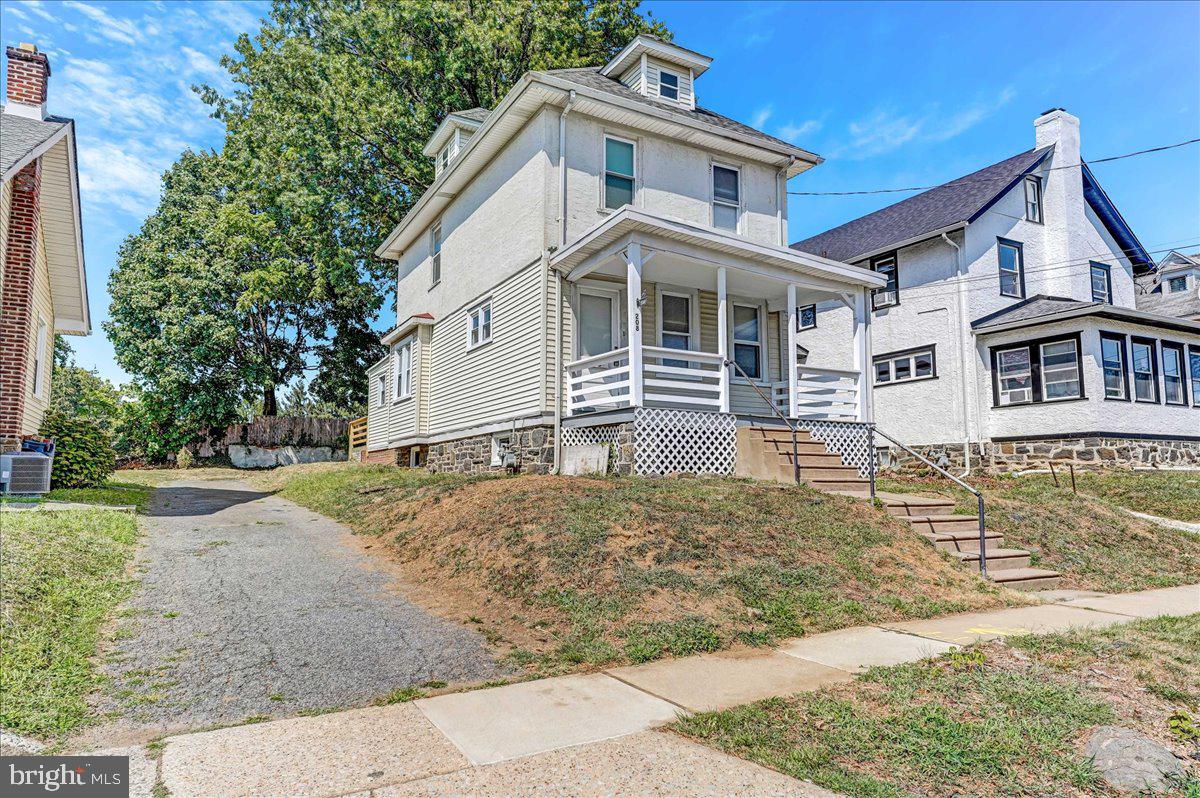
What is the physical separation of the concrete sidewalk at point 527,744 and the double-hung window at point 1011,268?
19.9m

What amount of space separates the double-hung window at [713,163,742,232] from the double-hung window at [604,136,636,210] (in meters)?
2.18

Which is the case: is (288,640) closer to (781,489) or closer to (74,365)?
(781,489)

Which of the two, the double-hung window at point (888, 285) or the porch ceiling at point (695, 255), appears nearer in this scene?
the porch ceiling at point (695, 255)

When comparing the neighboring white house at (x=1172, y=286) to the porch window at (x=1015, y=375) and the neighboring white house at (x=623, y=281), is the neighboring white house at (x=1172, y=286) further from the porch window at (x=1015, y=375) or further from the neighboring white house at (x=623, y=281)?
the neighboring white house at (x=623, y=281)

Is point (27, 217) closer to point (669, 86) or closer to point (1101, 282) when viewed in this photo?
point (669, 86)

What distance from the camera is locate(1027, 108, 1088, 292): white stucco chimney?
22531 mm

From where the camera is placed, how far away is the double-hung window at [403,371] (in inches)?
769

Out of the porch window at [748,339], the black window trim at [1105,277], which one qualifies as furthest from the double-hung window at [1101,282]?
the porch window at [748,339]

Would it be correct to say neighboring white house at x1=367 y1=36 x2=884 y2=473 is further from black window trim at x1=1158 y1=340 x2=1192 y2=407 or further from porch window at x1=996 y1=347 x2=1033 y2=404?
black window trim at x1=1158 y1=340 x2=1192 y2=407

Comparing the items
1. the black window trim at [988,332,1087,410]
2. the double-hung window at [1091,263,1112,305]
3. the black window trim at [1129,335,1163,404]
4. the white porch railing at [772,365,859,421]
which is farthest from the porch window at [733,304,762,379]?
the double-hung window at [1091,263,1112,305]

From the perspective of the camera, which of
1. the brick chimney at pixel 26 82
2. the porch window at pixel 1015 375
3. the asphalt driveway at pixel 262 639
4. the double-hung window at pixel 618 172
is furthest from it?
the porch window at pixel 1015 375

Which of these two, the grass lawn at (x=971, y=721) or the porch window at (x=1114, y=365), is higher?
the porch window at (x=1114, y=365)

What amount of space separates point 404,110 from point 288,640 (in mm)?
22835

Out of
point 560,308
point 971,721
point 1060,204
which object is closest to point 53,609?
point 971,721
